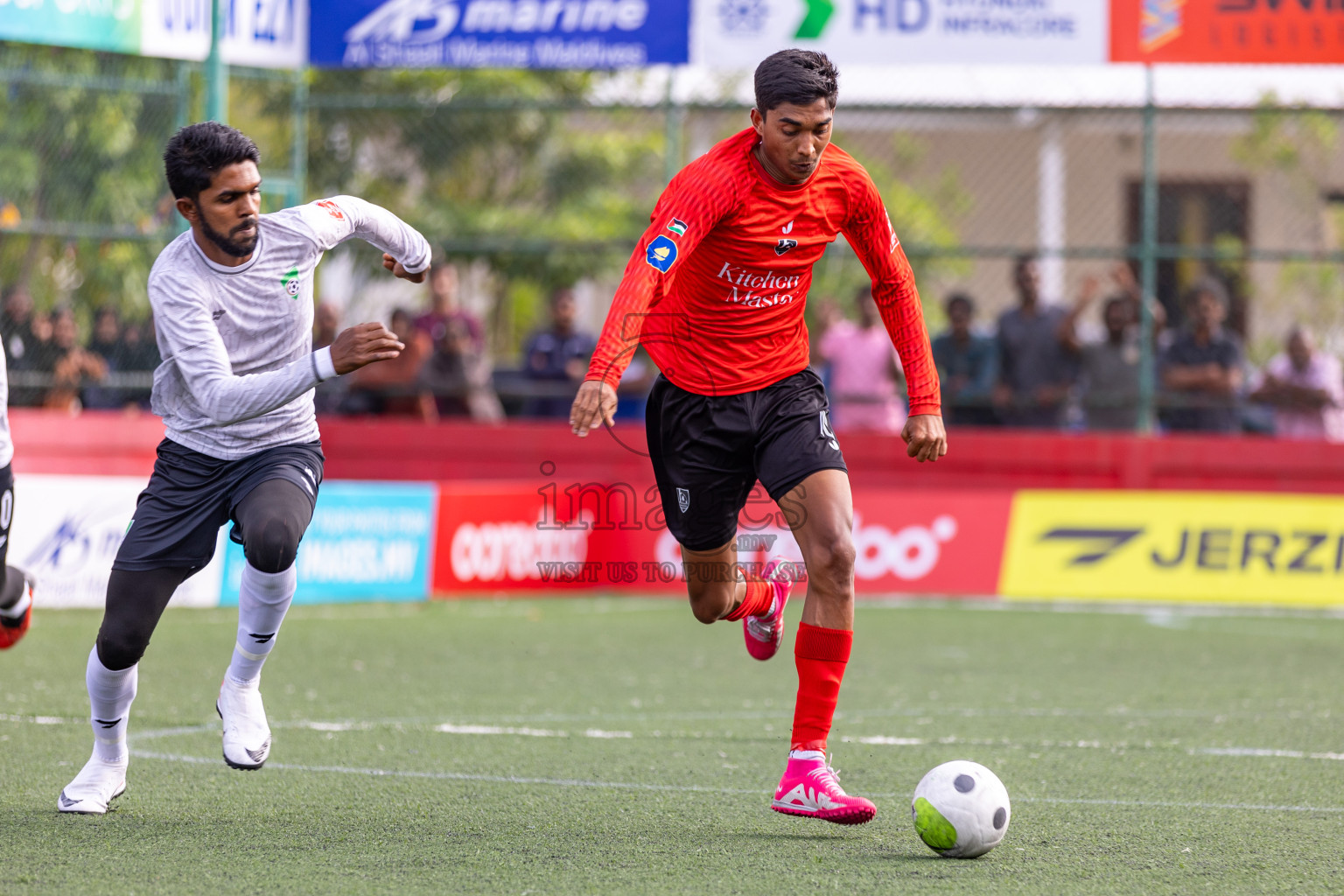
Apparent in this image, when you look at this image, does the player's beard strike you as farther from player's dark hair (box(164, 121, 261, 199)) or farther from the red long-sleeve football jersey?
the red long-sleeve football jersey

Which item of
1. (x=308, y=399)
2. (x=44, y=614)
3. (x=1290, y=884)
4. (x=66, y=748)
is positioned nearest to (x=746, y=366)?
(x=308, y=399)

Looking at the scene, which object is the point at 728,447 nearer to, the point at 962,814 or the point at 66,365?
the point at 962,814

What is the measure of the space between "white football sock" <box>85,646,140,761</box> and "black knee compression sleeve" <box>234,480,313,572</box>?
0.56 meters

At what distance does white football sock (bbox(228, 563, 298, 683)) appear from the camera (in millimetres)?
5500

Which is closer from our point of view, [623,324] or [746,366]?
[623,324]

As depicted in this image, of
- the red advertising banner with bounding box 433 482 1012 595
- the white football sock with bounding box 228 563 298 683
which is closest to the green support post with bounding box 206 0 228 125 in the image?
the red advertising banner with bounding box 433 482 1012 595

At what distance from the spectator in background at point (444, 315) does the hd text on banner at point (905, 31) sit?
2.61 m

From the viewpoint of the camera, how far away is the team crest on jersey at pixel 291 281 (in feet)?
18.0

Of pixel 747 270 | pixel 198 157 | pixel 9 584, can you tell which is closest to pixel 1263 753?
pixel 747 270

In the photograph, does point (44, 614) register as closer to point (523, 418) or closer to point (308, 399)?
point (523, 418)

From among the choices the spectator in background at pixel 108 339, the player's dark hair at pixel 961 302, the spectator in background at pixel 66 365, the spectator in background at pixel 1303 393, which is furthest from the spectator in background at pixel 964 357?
the spectator in background at pixel 66 365

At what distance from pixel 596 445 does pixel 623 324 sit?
855cm

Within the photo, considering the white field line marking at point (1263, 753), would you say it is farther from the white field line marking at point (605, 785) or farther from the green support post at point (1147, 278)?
the green support post at point (1147, 278)

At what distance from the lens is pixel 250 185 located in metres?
5.33
